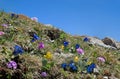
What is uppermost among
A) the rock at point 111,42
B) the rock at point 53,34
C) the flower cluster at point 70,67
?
the rock at point 111,42

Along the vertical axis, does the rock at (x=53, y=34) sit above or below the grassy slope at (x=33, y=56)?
above

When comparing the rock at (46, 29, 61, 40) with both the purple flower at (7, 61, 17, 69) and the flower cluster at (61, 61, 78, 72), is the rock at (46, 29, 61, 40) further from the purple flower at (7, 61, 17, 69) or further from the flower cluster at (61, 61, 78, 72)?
the purple flower at (7, 61, 17, 69)

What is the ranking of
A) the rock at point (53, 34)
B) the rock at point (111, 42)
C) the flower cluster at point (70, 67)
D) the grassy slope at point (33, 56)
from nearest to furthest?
1. the grassy slope at point (33, 56)
2. the flower cluster at point (70, 67)
3. the rock at point (53, 34)
4. the rock at point (111, 42)

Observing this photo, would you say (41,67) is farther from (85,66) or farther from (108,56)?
(108,56)

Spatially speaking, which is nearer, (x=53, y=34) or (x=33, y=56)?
(x=33, y=56)

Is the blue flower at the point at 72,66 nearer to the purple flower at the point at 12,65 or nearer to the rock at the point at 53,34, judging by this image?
the purple flower at the point at 12,65

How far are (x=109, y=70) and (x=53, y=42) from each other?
8.56 ft

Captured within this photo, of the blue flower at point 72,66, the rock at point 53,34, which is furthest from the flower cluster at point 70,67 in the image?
the rock at point 53,34

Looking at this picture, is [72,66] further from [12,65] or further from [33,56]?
[12,65]

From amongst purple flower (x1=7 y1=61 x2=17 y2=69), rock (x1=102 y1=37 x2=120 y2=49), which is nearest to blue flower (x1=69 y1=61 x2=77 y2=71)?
purple flower (x1=7 y1=61 x2=17 y2=69)

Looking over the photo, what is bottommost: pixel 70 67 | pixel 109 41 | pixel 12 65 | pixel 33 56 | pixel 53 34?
pixel 12 65

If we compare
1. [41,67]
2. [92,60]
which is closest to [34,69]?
Answer: [41,67]

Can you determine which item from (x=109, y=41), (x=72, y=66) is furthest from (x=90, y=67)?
(x=109, y=41)

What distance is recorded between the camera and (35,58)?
10.1 meters
